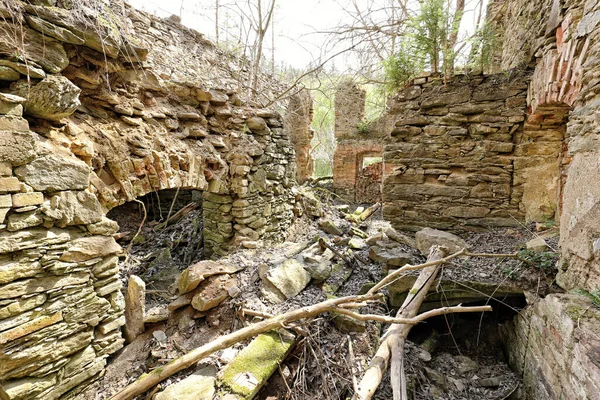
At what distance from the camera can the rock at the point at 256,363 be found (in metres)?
1.99

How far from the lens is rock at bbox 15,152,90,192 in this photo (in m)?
2.11

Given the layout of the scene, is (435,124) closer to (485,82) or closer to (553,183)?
(485,82)

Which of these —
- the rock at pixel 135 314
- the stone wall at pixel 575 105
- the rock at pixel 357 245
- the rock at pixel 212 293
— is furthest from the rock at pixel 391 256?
the rock at pixel 135 314

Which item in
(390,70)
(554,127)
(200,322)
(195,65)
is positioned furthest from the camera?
(195,65)

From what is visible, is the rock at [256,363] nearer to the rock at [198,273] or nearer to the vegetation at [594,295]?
the rock at [198,273]

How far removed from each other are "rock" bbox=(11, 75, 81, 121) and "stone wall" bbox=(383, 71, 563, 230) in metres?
3.51

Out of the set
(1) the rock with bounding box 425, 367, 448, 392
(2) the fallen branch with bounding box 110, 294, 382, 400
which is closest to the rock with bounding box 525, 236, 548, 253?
(1) the rock with bounding box 425, 367, 448, 392

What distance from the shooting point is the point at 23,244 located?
6.85 feet

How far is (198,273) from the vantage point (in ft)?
9.61

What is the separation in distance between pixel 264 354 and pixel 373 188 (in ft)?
25.9

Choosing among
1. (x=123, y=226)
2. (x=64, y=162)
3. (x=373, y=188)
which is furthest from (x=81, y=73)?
(x=373, y=188)

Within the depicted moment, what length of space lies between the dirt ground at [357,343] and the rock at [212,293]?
0.30ft

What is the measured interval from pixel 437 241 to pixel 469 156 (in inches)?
47.1

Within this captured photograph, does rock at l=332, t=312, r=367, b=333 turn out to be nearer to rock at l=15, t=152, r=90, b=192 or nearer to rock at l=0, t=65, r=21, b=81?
rock at l=15, t=152, r=90, b=192
